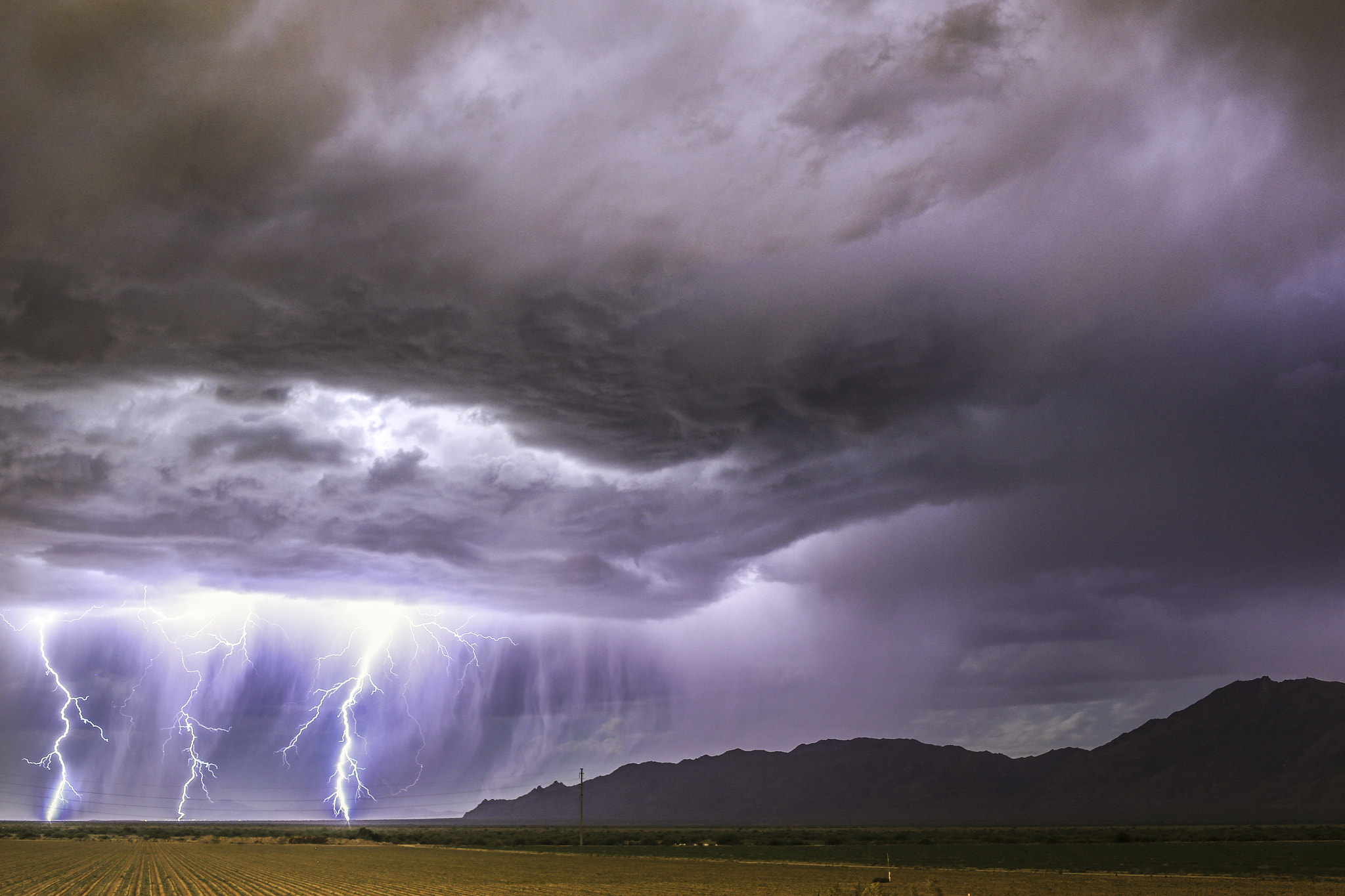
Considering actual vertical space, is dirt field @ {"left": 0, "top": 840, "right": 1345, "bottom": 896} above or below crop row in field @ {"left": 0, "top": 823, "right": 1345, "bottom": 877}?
above

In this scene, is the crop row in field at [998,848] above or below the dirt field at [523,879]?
below

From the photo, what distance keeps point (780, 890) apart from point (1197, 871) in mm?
30152

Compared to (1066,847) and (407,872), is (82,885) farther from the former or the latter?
(1066,847)

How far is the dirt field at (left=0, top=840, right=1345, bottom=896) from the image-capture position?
5178 cm

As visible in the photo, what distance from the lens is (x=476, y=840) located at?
137 m

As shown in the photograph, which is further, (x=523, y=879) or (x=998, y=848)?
(x=998, y=848)

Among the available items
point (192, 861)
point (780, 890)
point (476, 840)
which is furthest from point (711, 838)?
point (780, 890)

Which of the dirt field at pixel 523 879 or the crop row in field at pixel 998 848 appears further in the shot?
the crop row in field at pixel 998 848

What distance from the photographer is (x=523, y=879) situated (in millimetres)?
62125

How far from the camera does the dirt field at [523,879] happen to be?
51.8m

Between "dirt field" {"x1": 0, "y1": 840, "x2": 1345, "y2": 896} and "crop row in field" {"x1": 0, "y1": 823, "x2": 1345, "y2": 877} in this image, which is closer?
"dirt field" {"x1": 0, "y1": 840, "x2": 1345, "y2": 896}

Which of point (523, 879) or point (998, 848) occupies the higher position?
point (523, 879)

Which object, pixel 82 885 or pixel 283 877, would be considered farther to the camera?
pixel 283 877

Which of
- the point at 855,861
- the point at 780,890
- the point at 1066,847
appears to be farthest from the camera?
the point at 1066,847
